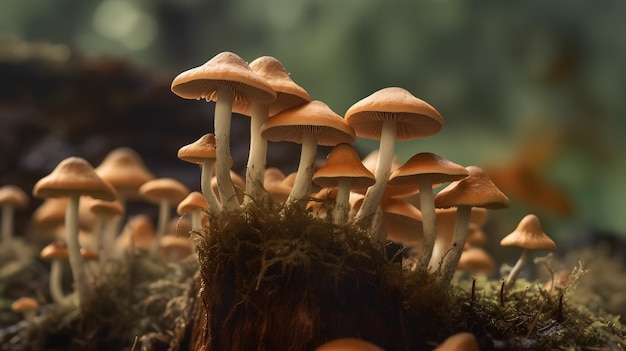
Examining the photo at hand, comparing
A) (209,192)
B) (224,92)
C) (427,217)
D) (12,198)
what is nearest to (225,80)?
(224,92)

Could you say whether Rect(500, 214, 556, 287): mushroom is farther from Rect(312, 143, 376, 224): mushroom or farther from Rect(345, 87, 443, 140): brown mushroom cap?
Rect(312, 143, 376, 224): mushroom

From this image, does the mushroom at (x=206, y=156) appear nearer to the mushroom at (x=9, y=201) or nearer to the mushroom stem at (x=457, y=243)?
the mushroom stem at (x=457, y=243)

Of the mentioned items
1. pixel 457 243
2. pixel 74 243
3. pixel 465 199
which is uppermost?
pixel 465 199

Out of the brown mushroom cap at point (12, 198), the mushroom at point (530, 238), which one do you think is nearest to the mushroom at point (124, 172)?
the brown mushroom cap at point (12, 198)

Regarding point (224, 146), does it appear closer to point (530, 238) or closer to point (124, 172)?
point (530, 238)

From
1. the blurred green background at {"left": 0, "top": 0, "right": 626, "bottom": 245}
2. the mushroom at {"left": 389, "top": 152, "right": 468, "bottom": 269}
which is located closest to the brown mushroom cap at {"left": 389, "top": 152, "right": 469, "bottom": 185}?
the mushroom at {"left": 389, "top": 152, "right": 468, "bottom": 269}

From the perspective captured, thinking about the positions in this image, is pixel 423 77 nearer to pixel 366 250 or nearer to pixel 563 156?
pixel 563 156

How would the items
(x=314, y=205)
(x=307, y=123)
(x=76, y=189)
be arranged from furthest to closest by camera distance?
(x=76, y=189) → (x=314, y=205) → (x=307, y=123)
